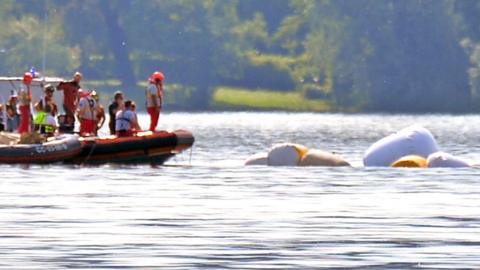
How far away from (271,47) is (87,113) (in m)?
139

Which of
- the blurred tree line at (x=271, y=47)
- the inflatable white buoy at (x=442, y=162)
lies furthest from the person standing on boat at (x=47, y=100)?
the blurred tree line at (x=271, y=47)

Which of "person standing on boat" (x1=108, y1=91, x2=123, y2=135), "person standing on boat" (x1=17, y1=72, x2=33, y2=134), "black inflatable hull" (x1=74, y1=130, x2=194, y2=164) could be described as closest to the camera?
"black inflatable hull" (x1=74, y1=130, x2=194, y2=164)

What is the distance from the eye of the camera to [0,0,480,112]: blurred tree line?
162125 mm

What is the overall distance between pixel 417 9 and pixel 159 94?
110364 mm

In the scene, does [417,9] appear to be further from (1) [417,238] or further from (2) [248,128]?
(1) [417,238]

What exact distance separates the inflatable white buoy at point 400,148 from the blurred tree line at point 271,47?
10142 centimetres

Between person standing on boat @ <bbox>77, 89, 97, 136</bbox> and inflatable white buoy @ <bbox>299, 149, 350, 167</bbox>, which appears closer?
person standing on boat @ <bbox>77, 89, 97, 136</bbox>

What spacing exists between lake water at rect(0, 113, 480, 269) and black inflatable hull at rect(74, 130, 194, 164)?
0.34 meters

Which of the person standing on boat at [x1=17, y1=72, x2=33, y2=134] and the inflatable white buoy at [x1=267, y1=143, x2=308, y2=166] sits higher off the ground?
the person standing on boat at [x1=17, y1=72, x2=33, y2=134]

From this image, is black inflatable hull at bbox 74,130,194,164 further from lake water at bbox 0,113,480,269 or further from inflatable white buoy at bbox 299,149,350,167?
inflatable white buoy at bbox 299,149,350,167

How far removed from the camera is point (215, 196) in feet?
132

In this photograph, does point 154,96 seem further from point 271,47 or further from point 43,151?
point 271,47

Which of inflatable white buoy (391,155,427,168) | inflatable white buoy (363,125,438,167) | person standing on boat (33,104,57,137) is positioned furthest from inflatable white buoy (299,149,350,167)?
person standing on boat (33,104,57,137)

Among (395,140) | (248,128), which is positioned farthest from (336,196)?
(248,128)
